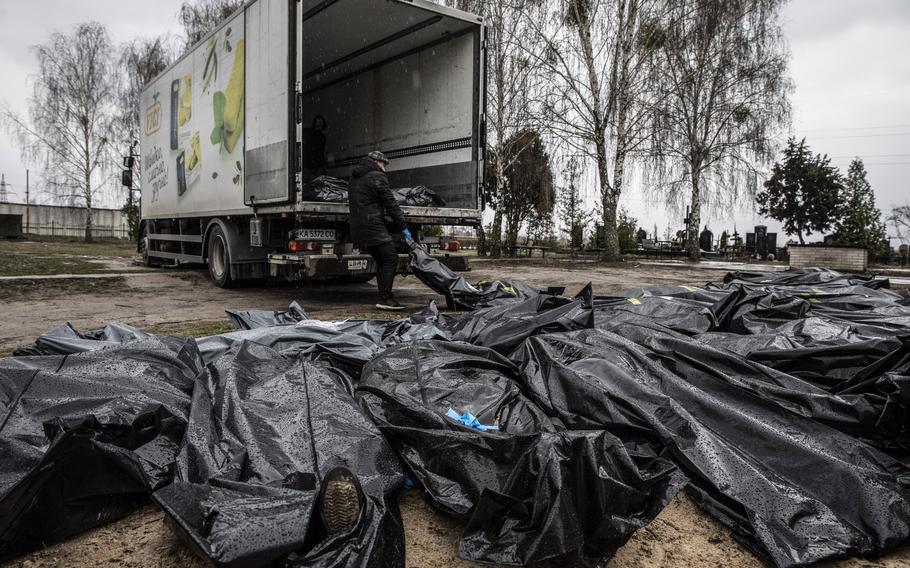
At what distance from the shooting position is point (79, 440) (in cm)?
158

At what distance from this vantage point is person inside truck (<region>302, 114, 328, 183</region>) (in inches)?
376

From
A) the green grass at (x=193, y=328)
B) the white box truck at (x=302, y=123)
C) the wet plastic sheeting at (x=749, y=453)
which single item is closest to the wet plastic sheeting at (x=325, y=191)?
the white box truck at (x=302, y=123)

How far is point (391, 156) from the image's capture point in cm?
819

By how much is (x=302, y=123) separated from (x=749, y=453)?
21.7ft

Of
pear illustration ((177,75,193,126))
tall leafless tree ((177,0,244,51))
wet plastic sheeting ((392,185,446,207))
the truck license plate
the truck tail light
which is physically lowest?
the truck tail light

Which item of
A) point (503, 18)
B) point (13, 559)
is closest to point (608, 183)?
point (503, 18)

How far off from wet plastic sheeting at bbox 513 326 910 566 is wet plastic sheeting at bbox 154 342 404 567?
34.6 inches

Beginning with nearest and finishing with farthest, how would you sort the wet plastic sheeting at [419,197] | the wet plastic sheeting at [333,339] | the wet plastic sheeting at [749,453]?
the wet plastic sheeting at [749,453] → the wet plastic sheeting at [333,339] → the wet plastic sheeting at [419,197]

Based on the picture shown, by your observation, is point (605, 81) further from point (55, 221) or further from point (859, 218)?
point (55, 221)

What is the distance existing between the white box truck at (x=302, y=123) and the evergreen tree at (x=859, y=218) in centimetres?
1818

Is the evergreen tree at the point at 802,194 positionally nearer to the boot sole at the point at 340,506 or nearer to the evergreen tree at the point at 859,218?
the evergreen tree at the point at 859,218

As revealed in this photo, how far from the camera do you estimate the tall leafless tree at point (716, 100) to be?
17730 mm

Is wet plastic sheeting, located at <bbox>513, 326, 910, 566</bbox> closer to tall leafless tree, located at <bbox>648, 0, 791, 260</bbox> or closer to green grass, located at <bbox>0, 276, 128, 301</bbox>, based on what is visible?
green grass, located at <bbox>0, 276, 128, 301</bbox>

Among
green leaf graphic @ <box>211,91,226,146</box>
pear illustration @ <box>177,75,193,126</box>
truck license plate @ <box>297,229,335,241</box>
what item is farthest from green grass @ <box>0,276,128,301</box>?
truck license plate @ <box>297,229,335,241</box>
